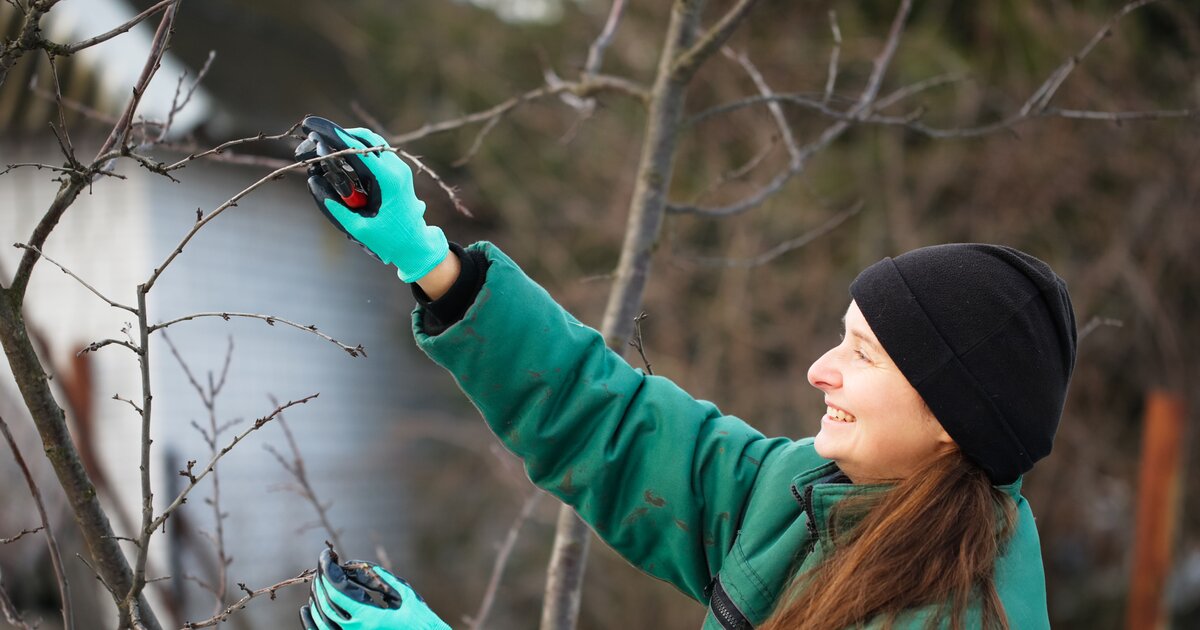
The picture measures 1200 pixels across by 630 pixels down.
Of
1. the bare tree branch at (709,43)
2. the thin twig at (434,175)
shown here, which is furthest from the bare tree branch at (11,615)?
the bare tree branch at (709,43)

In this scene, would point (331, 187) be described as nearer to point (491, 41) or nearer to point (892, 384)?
point (892, 384)

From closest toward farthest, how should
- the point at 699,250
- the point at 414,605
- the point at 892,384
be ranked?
the point at 414,605, the point at 892,384, the point at 699,250

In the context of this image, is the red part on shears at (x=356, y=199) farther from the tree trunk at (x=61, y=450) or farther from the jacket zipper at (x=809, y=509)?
the jacket zipper at (x=809, y=509)

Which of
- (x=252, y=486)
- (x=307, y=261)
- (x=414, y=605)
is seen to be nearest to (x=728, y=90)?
(x=307, y=261)

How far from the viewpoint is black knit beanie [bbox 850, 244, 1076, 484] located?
150 centimetres

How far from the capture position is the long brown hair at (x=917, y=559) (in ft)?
4.71

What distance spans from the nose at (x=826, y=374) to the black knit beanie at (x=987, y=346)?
0.09m

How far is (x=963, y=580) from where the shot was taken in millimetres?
1420

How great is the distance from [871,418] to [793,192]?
4111mm

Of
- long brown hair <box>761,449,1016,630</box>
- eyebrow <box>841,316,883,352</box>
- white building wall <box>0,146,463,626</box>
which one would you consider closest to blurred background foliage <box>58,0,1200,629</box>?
white building wall <box>0,146,463,626</box>

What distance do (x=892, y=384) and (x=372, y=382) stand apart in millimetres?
5551

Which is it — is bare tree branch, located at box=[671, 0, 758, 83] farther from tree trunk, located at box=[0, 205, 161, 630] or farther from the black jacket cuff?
tree trunk, located at box=[0, 205, 161, 630]

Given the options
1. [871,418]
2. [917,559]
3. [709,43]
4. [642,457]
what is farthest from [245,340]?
[917,559]

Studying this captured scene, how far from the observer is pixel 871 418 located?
1564mm
